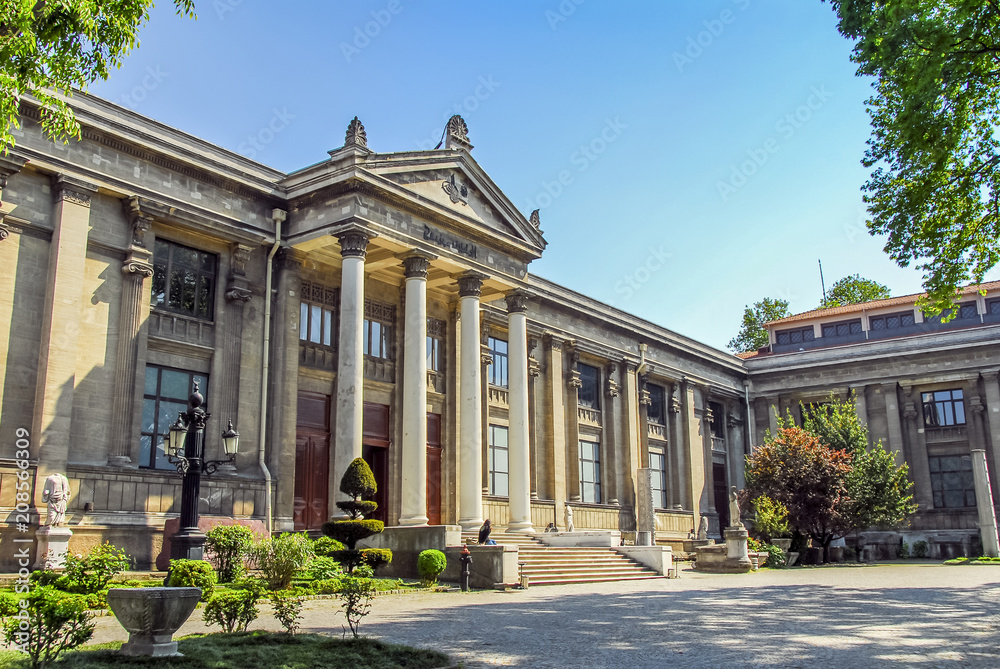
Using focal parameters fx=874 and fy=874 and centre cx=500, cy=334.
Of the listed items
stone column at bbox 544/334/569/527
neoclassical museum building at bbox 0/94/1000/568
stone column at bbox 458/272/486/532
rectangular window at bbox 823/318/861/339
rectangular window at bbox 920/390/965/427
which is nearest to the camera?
neoclassical museum building at bbox 0/94/1000/568

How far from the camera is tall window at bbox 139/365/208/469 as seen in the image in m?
20.8

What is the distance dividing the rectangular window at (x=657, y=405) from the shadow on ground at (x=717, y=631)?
882 inches

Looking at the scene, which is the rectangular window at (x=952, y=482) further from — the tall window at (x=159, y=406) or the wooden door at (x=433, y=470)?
the tall window at (x=159, y=406)

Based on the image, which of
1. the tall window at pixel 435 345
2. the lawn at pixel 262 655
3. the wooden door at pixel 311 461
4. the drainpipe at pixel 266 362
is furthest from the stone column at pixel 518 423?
the lawn at pixel 262 655

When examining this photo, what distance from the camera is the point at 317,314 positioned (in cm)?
2562

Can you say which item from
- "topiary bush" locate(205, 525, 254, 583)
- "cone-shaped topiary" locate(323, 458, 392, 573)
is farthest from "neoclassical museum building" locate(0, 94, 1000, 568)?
"topiary bush" locate(205, 525, 254, 583)

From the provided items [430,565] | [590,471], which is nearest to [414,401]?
[430,565]

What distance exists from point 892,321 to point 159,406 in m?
37.9

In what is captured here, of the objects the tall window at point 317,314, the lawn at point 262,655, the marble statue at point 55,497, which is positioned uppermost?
the tall window at point 317,314

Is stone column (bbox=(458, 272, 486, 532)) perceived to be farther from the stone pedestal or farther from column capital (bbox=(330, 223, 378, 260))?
the stone pedestal

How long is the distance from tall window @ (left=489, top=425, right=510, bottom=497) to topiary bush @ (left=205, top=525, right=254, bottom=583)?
45.0 feet

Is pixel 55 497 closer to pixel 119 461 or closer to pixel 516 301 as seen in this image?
pixel 119 461

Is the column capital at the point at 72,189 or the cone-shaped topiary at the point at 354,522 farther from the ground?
the column capital at the point at 72,189

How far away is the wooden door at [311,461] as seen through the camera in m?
24.2
